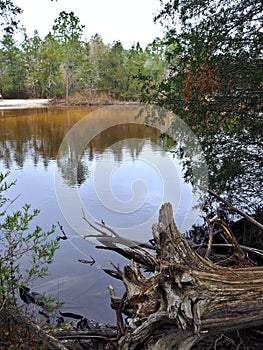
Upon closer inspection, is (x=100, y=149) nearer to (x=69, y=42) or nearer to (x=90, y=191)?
(x=90, y=191)

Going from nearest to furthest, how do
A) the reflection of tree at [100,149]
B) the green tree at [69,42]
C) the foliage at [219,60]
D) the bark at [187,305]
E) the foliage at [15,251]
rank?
1. the bark at [187,305]
2. the foliage at [15,251]
3. the foliage at [219,60]
4. the reflection of tree at [100,149]
5. the green tree at [69,42]

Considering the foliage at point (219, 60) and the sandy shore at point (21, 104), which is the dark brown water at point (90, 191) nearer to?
the foliage at point (219, 60)

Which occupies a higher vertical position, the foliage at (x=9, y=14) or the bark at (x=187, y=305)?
the foliage at (x=9, y=14)

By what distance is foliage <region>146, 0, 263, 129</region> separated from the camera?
12.0ft

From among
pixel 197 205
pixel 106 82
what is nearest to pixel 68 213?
pixel 197 205

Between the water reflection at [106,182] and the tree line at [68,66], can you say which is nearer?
the water reflection at [106,182]

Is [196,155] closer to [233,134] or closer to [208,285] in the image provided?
[233,134]

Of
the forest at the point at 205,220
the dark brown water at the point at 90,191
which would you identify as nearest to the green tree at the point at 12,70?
the dark brown water at the point at 90,191

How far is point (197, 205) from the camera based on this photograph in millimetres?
5113

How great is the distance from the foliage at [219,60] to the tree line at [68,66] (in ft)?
64.2

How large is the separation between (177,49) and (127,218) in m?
2.40

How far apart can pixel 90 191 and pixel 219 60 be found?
3440mm

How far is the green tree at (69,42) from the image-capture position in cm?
2322

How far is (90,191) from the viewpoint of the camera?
630 centimetres
